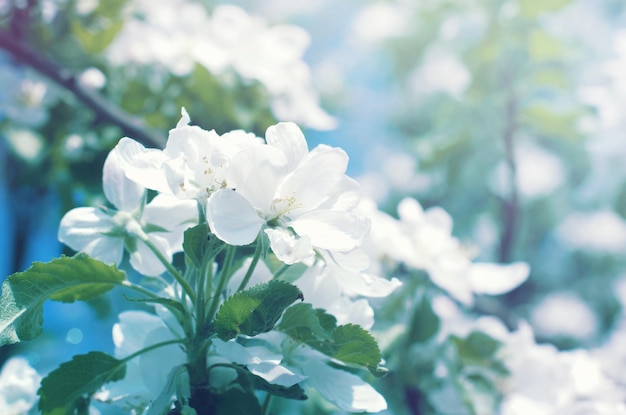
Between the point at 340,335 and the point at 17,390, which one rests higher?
the point at 340,335

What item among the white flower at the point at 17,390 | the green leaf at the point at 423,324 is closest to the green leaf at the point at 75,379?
the white flower at the point at 17,390

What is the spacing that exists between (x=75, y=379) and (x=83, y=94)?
899 millimetres

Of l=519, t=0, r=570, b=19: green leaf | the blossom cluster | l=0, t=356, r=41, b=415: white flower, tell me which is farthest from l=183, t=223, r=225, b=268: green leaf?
l=519, t=0, r=570, b=19: green leaf

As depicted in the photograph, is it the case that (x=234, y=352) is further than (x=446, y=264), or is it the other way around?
(x=446, y=264)

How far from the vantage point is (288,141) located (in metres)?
0.83

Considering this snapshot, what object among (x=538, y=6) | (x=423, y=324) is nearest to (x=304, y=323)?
(x=423, y=324)

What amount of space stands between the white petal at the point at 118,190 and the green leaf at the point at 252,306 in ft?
0.85

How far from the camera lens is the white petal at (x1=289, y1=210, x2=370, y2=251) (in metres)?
0.78

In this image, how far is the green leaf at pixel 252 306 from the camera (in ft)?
2.50

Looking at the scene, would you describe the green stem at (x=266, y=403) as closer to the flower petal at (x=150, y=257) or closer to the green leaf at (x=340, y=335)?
the green leaf at (x=340, y=335)

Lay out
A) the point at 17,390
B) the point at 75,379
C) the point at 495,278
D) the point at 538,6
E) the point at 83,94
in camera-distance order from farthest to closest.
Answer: the point at 538,6, the point at 83,94, the point at 495,278, the point at 17,390, the point at 75,379

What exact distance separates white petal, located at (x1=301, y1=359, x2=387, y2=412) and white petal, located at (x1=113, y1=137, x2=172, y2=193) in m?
0.32

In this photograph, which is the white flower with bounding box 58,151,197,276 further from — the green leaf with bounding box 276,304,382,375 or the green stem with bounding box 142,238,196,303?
the green leaf with bounding box 276,304,382,375

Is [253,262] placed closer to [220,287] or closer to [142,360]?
[220,287]
